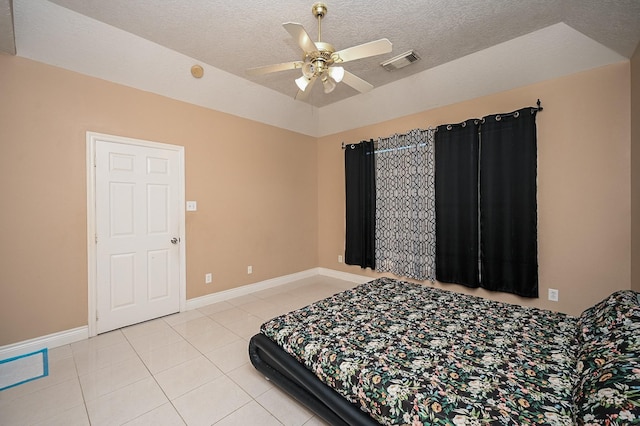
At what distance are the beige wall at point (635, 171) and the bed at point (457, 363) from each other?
1191mm

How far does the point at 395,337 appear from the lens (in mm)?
1753

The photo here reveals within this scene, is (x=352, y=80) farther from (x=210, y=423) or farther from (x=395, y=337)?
(x=210, y=423)

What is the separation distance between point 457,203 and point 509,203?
0.57 metres

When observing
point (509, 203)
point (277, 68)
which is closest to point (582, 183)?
point (509, 203)

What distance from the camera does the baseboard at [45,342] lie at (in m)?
2.36

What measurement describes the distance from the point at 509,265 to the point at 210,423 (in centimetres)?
335

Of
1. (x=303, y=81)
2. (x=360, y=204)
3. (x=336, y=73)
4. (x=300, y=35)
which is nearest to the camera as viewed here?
(x=300, y=35)

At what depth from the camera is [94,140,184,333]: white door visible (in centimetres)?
285

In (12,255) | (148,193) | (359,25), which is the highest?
(359,25)

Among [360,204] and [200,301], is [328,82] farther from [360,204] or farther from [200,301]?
[200,301]

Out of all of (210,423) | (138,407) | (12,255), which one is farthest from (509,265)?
(12,255)

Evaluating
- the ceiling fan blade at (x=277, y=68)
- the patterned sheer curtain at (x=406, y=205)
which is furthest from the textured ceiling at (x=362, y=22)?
the patterned sheer curtain at (x=406, y=205)

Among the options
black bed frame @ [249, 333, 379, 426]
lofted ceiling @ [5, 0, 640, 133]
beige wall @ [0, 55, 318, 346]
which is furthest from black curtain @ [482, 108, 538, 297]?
beige wall @ [0, 55, 318, 346]

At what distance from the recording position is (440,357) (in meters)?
1.51
